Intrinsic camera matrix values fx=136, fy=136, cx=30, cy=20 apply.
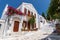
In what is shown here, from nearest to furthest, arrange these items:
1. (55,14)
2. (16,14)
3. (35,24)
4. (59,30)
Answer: (55,14), (59,30), (16,14), (35,24)

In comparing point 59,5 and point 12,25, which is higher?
point 59,5

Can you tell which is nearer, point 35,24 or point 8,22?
point 8,22

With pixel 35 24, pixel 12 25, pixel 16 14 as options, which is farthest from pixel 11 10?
pixel 35 24

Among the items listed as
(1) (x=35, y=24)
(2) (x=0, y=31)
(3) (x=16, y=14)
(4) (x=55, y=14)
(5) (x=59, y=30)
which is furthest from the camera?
(1) (x=35, y=24)

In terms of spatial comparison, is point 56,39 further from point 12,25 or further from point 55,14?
point 12,25

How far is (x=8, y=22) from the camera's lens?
72.7 feet

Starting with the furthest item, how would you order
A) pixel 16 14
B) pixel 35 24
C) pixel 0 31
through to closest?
1. pixel 35 24
2. pixel 16 14
3. pixel 0 31

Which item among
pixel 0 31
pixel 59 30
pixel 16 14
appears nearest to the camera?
pixel 59 30

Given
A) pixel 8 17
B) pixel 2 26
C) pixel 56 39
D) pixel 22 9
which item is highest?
pixel 22 9

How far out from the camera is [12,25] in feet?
73.7

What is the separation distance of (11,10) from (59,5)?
10.4 metres

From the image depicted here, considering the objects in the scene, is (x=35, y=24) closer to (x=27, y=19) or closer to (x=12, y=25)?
(x=27, y=19)

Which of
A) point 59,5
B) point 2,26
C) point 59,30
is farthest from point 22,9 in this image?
point 59,5

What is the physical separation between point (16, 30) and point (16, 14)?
2.69 metres
